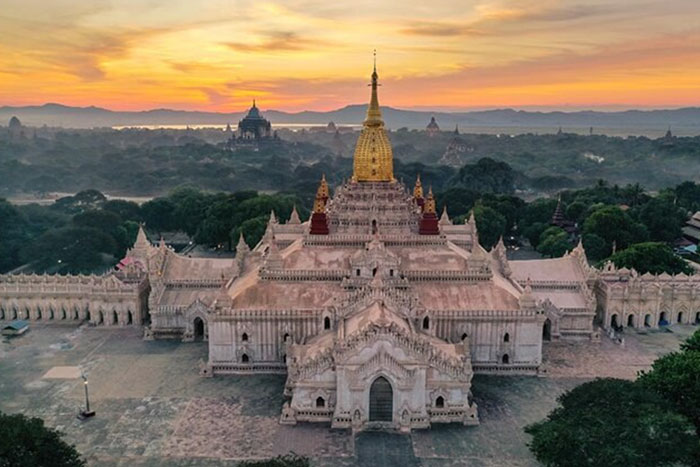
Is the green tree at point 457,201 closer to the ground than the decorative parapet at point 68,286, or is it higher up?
higher up

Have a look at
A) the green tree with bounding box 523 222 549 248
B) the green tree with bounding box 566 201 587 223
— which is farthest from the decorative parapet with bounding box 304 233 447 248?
the green tree with bounding box 566 201 587 223

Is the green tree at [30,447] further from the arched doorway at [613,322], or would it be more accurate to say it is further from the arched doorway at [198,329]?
the arched doorway at [613,322]

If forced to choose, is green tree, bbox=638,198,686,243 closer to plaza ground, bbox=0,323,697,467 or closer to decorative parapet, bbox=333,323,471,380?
plaza ground, bbox=0,323,697,467

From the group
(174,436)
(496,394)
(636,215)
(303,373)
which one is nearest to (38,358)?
(174,436)

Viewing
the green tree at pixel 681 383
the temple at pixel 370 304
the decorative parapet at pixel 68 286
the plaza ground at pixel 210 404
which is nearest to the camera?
the green tree at pixel 681 383

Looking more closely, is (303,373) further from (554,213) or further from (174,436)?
(554,213)

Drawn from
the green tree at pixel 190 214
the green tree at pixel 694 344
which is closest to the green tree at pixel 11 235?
the green tree at pixel 190 214
